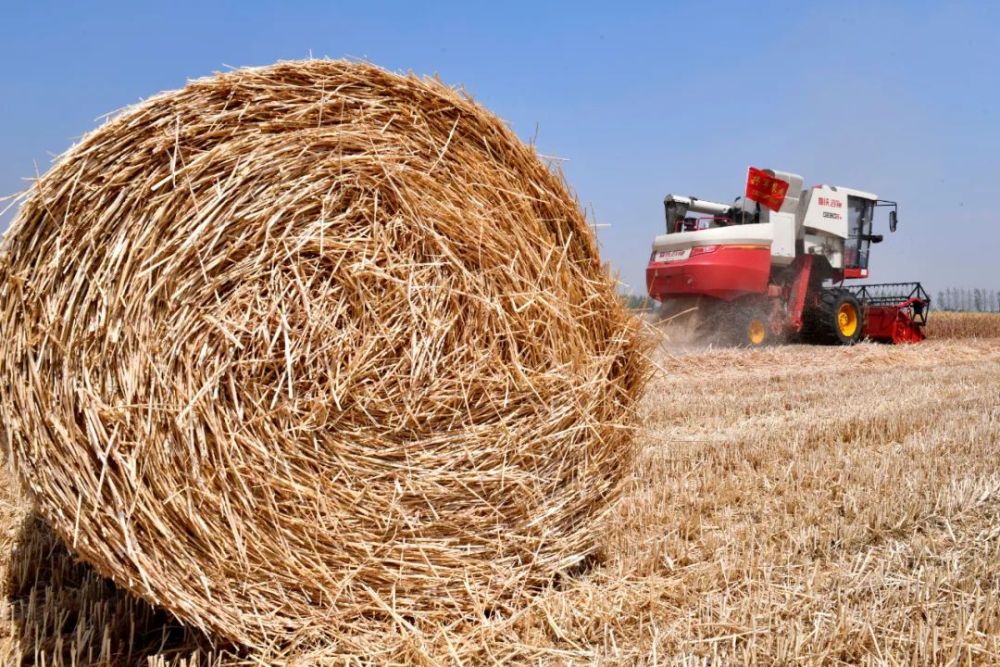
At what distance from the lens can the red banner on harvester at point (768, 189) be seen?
35.9 feet

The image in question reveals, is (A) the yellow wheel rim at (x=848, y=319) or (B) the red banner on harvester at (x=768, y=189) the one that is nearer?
(B) the red banner on harvester at (x=768, y=189)

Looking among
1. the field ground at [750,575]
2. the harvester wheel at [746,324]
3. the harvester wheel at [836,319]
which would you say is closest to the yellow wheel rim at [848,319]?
the harvester wheel at [836,319]

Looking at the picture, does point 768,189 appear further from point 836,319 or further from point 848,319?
point 848,319

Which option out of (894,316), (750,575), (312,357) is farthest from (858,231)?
(312,357)

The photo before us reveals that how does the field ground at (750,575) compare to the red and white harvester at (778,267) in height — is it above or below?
below

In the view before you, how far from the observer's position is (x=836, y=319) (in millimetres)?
11492

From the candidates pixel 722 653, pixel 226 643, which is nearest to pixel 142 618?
pixel 226 643

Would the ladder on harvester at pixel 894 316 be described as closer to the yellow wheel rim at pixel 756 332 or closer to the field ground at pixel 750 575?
the yellow wheel rim at pixel 756 332

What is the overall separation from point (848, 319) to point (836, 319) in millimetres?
766

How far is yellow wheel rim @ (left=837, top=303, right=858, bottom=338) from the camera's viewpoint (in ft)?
39.2

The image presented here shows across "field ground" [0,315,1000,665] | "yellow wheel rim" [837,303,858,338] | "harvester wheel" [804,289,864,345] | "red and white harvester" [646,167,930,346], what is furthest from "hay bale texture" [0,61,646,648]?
"yellow wheel rim" [837,303,858,338]

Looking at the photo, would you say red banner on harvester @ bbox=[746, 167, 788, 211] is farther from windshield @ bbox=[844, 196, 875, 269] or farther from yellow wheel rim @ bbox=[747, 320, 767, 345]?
windshield @ bbox=[844, 196, 875, 269]

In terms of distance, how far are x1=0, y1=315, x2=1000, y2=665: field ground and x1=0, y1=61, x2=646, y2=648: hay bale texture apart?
0.25 metres

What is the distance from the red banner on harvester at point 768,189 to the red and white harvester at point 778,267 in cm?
1
